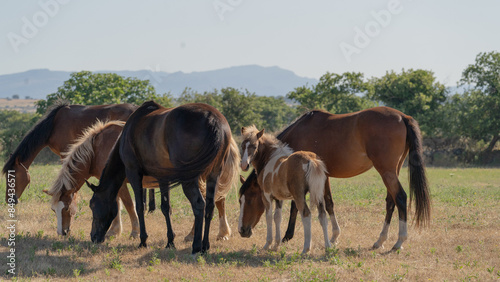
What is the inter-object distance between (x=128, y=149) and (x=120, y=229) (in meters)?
1.95

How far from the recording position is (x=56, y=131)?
33.2 feet

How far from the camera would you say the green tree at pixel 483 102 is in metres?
29.5

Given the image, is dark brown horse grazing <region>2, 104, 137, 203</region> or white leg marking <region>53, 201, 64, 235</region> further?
dark brown horse grazing <region>2, 104, 137, 203</region>

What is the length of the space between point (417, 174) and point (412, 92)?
29.3 meters

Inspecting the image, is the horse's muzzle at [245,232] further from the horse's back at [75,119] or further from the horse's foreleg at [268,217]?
the horse's back at [75,119]

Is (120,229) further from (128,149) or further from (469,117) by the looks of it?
(469,117)

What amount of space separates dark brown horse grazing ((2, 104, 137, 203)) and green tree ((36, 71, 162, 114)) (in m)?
18.9

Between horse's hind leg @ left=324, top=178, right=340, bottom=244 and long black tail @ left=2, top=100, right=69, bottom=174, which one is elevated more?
long black tail @ left=2, top=100, right=69, bottom=174

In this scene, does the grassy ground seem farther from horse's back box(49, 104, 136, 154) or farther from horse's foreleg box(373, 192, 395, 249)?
horse's back box(49, 104, 136, 154)

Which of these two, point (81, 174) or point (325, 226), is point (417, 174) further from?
point (81, 174)

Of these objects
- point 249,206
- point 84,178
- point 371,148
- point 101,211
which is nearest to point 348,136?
point 371,148

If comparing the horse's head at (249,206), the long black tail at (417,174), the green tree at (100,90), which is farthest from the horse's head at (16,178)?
the green tree at (100,90)

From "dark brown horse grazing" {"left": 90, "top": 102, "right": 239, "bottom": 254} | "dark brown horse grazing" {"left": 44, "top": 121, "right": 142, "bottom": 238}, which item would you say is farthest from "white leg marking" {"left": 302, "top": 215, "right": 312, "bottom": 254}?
"dark brown horse grazing" {"left": 44, "top": 121, "right": 142, "bottom": 238}

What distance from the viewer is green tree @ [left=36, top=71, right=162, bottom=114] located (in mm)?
29219
